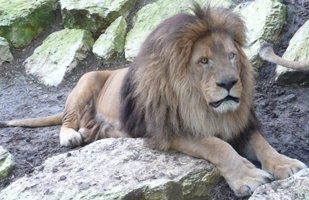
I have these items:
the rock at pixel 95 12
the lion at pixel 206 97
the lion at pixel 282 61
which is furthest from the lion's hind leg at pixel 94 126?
the rock at pixel 95 12

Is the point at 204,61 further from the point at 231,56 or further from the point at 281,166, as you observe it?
the point at 281,166

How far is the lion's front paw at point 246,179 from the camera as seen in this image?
2.16m

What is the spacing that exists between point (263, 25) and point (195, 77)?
285 cm

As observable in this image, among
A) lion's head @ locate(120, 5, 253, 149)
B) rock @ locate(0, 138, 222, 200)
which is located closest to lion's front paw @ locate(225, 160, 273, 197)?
rock @ locate(0, 138, 222, 200)

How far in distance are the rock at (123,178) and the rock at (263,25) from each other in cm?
255

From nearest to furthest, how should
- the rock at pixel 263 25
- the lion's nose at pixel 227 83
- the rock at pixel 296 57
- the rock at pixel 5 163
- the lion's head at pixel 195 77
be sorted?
the lion's nose at pixel 227 83
the lion's head at pixel 195 77
the rock at pixel 5 163
the rock at pixel 296 57
the rock at pixel 263 25

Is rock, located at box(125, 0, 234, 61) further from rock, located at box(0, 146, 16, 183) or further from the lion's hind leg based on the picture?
rock, located at box(0, 146, 16, 183)

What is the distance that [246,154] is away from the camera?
9.21 feet

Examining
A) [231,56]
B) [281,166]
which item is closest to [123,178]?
[281,166]

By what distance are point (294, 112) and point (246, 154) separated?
1.25 m

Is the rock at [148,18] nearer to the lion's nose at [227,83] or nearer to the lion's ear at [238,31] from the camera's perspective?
the lion's ear at [238,31]

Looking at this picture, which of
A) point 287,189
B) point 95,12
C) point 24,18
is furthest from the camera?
point 24,18

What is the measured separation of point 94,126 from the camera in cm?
386

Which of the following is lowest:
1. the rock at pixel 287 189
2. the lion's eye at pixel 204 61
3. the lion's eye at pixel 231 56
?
the rock at pixel 287 189
